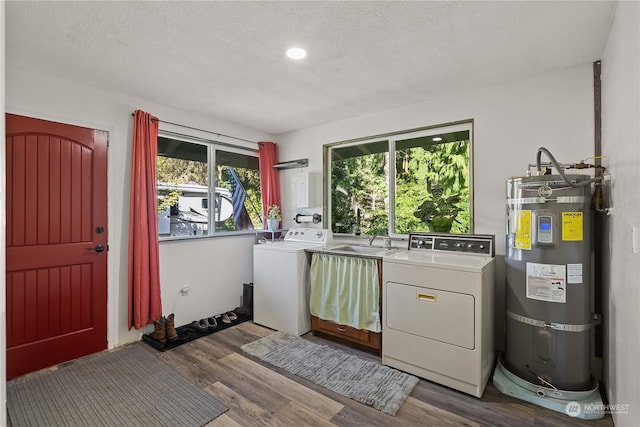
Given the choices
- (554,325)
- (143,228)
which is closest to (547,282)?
(554,325)

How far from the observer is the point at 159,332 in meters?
2.93

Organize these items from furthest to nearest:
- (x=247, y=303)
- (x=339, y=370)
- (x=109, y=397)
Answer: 1. (x=247, y=303)
2. (x=339, y=370)
3. (x=109, y=397)

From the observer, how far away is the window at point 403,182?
306 centimetres

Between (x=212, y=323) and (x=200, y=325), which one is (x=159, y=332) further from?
(x=212, y=323)

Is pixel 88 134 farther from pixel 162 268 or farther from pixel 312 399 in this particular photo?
pixel 312 399

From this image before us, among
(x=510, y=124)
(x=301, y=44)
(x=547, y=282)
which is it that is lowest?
(x=547, y=282)

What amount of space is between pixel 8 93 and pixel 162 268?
1821mm

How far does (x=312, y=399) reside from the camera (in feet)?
6.96

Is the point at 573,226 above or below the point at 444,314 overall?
above

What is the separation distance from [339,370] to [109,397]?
64.0 inches

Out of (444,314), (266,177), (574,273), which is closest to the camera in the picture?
(574,273)

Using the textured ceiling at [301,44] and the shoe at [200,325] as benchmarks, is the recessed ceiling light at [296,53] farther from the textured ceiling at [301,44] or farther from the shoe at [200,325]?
the shoe at [200,325]

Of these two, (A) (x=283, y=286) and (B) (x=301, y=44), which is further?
(A) (x=283, y=286)

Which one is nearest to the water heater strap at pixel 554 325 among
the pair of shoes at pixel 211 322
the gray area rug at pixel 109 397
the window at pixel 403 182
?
the window at pixel 403 182
